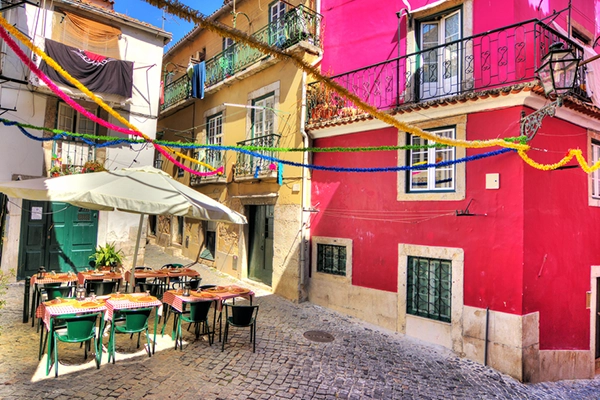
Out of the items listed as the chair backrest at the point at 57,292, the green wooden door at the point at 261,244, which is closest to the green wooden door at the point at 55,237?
the green wooden door at the point at 261,244

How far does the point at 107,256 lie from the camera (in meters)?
10.1

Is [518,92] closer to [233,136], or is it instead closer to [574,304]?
[574,304]

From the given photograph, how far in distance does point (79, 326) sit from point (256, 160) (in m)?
7.22

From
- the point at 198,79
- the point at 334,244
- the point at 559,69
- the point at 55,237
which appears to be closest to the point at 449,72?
the point at 559,69

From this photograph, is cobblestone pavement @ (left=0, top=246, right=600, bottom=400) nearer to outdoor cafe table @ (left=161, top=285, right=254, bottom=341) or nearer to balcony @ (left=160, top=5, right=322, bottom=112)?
outdoor cafe table @ (left=161, top=285, right=254, bottom=341)

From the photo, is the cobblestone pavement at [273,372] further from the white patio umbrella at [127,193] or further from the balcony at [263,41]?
the balcony at [263,41]

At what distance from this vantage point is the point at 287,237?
394 inches

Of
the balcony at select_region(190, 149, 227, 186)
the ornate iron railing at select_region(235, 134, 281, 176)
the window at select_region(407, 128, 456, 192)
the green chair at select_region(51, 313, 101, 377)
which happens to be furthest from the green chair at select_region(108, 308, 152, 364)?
the balcony at select_region(190, 149, 227, 186)

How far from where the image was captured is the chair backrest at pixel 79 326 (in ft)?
15.5

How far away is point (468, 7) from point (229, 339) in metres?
7.86

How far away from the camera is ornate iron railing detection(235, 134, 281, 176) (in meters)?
10.7

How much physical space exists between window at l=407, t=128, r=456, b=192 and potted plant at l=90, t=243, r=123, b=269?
7944 mm

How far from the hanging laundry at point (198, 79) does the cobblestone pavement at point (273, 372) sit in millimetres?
8601

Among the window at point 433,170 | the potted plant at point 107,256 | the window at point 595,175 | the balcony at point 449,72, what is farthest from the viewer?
the potted plant at point 107,256
